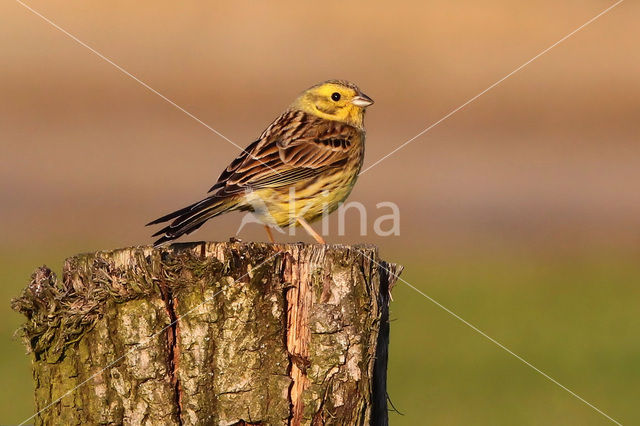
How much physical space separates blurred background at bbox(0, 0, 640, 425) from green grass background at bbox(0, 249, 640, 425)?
0.06 meters

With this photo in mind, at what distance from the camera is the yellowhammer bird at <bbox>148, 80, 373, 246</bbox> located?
8.30m

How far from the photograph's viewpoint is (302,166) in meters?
8.91

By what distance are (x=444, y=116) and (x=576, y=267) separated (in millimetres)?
12558

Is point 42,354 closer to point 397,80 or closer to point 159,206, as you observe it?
point 159,206

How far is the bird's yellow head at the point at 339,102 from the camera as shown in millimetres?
9875

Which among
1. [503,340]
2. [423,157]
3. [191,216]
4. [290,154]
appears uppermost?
[423,157]

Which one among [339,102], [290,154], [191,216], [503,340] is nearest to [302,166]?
[290,154]

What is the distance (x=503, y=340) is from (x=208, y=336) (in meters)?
10.9

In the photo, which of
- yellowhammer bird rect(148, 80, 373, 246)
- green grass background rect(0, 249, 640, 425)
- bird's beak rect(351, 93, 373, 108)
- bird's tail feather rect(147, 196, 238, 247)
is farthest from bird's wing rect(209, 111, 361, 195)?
green grass background rect(0, 249, 640, 425)

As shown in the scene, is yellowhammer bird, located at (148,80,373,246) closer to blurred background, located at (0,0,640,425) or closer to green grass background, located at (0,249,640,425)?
green grass background, located at (0,249,640,425)

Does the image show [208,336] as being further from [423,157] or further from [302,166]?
[423,157]

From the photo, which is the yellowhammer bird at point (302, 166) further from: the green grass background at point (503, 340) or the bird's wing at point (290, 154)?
the green grass background at point (503, 340)

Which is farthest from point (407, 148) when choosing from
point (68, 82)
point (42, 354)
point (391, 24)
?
point (42, 354)

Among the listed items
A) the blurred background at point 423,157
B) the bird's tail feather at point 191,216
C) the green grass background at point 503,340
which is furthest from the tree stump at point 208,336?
the blurred background at point 423,157
